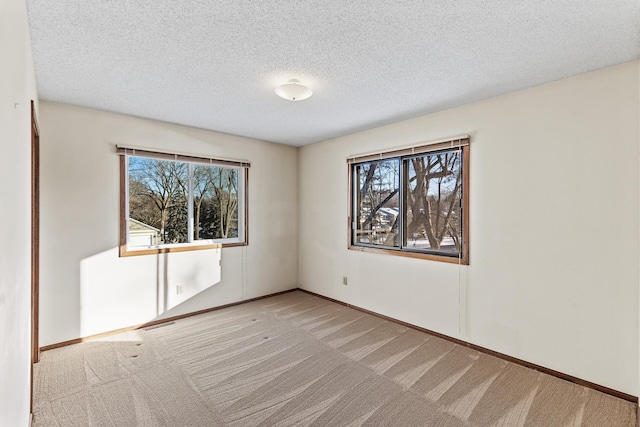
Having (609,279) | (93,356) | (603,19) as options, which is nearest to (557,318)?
(609,279)

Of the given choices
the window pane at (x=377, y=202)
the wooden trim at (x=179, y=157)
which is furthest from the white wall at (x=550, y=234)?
the wooden trim at (x=179, y=157)

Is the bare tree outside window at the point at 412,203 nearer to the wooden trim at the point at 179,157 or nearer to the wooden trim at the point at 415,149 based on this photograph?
the wooden trim at the point at 415,149

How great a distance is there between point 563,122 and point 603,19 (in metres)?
0.92

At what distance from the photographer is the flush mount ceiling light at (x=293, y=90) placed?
2.51 m

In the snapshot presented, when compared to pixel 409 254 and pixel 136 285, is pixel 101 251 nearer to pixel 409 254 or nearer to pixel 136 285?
pixel 136 285

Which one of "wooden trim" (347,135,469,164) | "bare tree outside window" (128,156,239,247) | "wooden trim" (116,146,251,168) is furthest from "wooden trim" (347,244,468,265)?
"wooden trim" (116,146,251,168)

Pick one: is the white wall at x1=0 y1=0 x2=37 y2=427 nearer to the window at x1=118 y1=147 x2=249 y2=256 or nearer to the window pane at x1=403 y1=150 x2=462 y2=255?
the window at x1=118 y1=147 x2=249 y2=256

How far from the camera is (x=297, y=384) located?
95.5 inches

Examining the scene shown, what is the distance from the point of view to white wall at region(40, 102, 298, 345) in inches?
118

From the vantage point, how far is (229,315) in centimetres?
394

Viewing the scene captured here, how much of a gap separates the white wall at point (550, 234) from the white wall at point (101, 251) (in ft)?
8.50

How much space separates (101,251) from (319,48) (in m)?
3.04

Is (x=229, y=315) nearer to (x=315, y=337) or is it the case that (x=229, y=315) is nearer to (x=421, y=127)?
(x=315, y=337)

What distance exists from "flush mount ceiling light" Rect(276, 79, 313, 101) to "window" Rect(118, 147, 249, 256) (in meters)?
1.92
